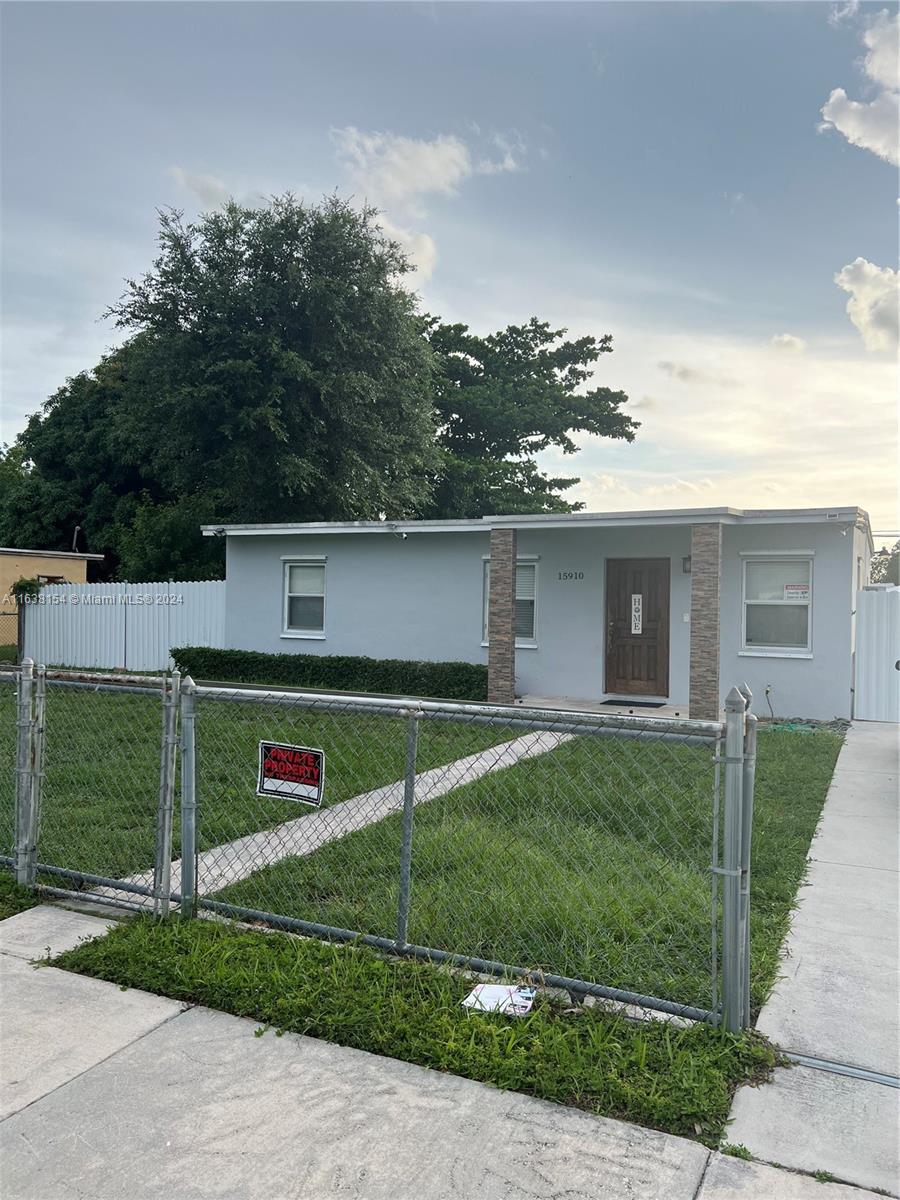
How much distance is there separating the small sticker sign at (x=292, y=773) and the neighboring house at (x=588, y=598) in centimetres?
875

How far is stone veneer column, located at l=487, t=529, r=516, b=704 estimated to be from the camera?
13695 mm

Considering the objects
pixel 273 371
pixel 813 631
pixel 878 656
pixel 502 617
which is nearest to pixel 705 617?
pixel 813 631

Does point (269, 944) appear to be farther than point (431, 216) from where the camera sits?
No

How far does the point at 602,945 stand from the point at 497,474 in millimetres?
25107

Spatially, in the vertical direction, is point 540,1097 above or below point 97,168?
below

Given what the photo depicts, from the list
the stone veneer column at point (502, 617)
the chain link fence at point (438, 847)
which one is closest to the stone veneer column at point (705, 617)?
the stone veneer column at point (502, 617)

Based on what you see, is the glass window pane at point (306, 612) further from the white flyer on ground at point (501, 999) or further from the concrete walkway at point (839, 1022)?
the white flyer on ground at point (501, 999)

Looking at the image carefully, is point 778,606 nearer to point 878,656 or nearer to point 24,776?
point 878,656

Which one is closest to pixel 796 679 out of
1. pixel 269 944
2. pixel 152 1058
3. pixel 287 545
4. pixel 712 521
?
pixel 712 521

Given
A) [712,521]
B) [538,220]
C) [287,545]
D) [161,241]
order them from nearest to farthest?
[712,521] < [538,220] < [287,545] < [161,241]

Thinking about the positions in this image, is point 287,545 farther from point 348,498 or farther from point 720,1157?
point 720,1157

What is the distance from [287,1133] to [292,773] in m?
1.71

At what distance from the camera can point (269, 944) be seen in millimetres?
4164

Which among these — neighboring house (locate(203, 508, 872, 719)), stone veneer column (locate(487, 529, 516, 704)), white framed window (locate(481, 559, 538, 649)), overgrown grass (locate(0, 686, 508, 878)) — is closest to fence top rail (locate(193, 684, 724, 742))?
overgrown grass (locate(0, 686, 508, 878))
